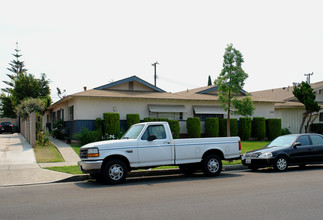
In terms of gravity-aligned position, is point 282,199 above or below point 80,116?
below

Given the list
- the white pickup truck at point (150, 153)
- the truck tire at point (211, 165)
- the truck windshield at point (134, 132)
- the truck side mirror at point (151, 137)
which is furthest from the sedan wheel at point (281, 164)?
the truck windshield at point (134, 132)

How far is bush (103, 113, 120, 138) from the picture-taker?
69.7 feet

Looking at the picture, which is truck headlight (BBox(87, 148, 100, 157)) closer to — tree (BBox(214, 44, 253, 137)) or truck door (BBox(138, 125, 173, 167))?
truck door (BBox(138, 125, 173, 167))

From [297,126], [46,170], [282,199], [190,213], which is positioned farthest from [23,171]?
[297,126]

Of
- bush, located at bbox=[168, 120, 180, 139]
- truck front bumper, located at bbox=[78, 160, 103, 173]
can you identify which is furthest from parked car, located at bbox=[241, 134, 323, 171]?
bush, located at bbox=[168, 120, 180, 139]

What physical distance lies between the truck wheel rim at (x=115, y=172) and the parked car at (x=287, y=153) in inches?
210

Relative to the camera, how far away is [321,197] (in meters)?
7.52

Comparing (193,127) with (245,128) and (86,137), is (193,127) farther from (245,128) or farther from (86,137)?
(86,137)

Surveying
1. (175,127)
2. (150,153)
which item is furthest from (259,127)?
(150,153)

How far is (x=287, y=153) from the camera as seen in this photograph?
A: 41.5 ft

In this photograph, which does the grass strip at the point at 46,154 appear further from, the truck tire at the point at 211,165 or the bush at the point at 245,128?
the bush at the point at 245,128

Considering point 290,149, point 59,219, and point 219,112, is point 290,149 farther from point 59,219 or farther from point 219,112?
point 219,112

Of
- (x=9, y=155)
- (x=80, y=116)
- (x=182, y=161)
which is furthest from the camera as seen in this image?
(x=80, y=116)

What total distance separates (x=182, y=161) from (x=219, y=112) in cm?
1498
